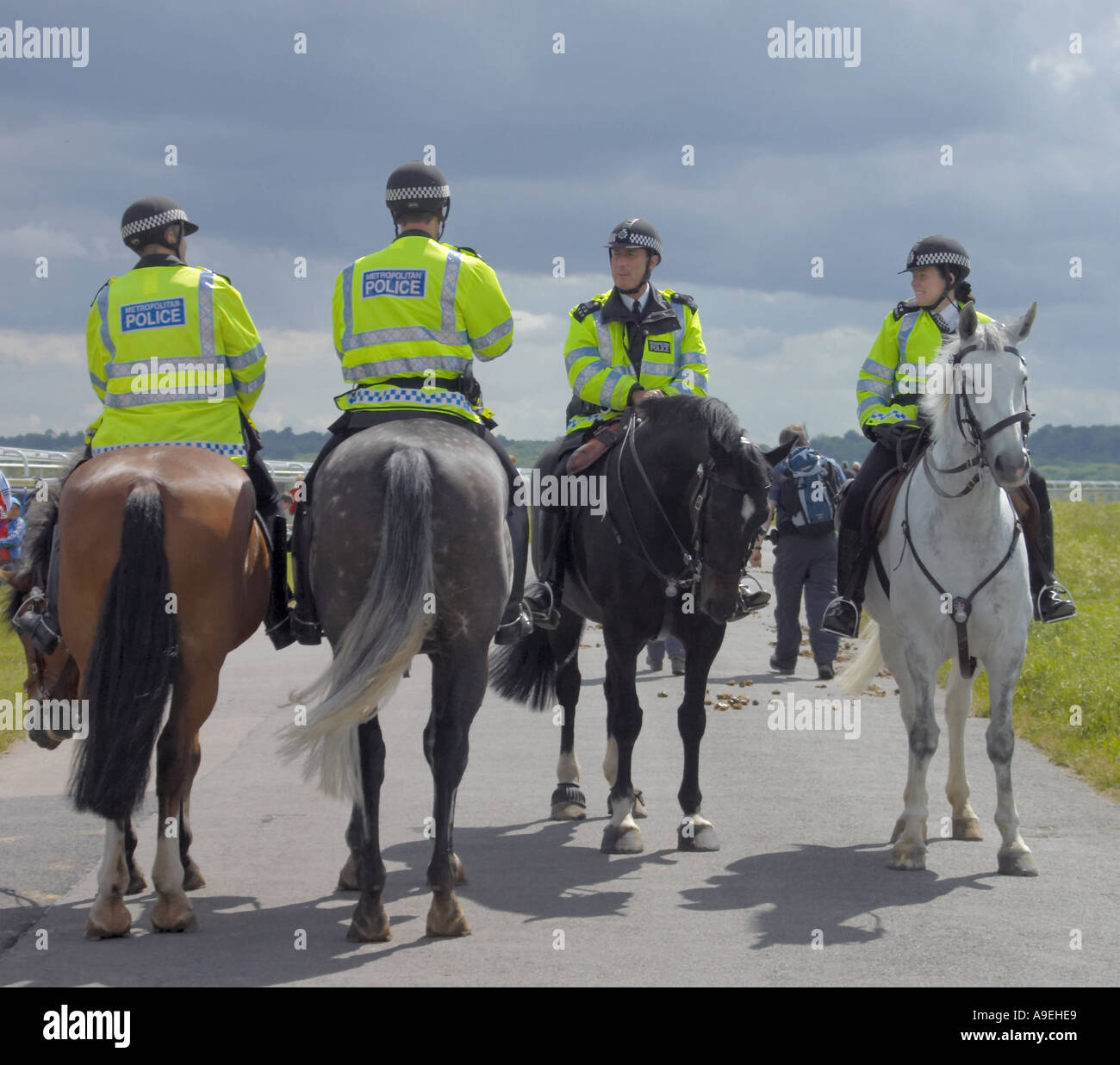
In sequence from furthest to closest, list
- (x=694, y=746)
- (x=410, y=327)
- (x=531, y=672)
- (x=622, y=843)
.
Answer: (x=531, y=672) < (x=694, y=746) < (x=622, y=843) < (x=410, y=327)

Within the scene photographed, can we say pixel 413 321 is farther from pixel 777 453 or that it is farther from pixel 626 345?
pixel 626 345

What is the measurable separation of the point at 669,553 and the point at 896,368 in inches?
83.4

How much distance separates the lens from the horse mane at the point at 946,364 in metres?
7.70

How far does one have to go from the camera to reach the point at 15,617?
25.2ft

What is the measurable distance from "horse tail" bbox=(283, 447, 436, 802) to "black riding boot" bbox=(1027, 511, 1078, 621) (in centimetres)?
437

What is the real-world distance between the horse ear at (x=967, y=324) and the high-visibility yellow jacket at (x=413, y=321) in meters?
2.47

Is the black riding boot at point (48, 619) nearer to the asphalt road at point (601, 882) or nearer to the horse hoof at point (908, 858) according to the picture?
the asphalt road at point (601, 882)

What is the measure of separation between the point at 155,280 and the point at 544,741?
5.96 meters

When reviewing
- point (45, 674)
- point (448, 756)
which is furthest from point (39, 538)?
point (448, 756)

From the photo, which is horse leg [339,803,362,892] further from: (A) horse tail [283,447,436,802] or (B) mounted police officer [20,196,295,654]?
(B) mounted police officer [20,196,295,654]

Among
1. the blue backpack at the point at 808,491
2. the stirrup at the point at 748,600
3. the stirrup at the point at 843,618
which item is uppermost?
the blue backpack at the point at 808,491

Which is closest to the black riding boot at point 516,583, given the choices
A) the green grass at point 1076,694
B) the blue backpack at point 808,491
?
the green grass at point 1076,694

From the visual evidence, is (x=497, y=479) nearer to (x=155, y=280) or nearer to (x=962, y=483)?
(x=155, y=280)

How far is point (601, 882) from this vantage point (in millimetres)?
7426
